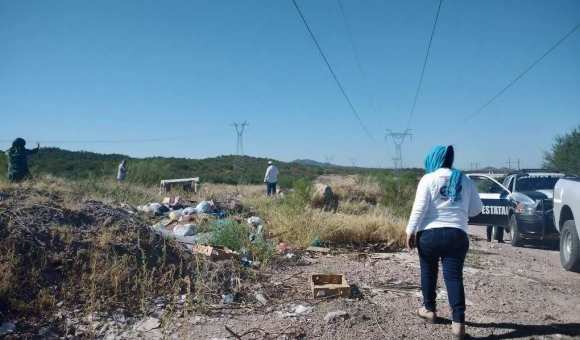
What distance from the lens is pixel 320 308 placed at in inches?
189

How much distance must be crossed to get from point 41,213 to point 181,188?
1070 cm

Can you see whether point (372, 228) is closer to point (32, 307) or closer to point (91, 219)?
point (91, 219)

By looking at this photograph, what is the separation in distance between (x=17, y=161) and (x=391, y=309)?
1088cm

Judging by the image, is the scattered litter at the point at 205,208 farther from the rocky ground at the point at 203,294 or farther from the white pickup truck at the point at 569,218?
the white pickup truck at the point at 569,218

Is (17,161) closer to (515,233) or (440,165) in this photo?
(440,165)

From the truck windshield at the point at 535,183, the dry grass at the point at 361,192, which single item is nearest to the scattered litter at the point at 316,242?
the truck windshield at the point at 535,183

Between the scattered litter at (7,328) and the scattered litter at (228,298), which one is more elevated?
the scattered litter at (228,298)

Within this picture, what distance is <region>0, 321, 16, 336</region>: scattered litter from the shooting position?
418 cm

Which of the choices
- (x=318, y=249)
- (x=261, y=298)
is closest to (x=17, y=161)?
(x=318, y=249)

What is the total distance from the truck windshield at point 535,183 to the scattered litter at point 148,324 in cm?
887

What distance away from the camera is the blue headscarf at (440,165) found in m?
4.13

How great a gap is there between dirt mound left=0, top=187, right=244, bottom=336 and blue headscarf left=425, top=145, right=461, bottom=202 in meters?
2.75

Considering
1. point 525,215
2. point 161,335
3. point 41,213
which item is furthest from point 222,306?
point 525,215

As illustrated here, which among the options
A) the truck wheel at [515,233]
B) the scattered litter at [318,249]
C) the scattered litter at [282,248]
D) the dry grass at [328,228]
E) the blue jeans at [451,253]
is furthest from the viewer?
the truck wheel at [515,233]
